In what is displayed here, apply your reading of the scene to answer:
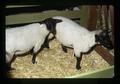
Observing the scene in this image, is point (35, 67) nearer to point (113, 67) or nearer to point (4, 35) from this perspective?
point (4, 35)

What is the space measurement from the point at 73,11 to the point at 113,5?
19 centimetres

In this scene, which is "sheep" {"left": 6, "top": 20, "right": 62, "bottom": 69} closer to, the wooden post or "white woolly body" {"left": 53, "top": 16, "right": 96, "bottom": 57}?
"white woolly body" {"left": 53, "top": 16, "right": 96, "bottom": 57}

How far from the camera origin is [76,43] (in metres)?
1.62

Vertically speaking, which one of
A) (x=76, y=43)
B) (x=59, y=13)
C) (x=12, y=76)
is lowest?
(x=12, y=76)

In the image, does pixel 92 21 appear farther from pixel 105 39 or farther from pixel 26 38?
pixel 26 38

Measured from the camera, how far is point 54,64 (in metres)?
1.62

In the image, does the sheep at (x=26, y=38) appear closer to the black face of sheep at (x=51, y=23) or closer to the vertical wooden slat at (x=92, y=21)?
the black face of sheep at (x=51, y=23)

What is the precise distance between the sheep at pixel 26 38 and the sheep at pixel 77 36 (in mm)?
42

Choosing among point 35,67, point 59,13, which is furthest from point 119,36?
point 35,67

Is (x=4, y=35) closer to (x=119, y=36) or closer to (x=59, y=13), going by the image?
(x=59, y=13)

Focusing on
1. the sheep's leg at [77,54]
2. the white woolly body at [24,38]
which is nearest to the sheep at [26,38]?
the white woolly body at [24,38]

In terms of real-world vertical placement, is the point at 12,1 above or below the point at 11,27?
above

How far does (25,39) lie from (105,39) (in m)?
0.37

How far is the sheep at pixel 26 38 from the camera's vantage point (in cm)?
158
